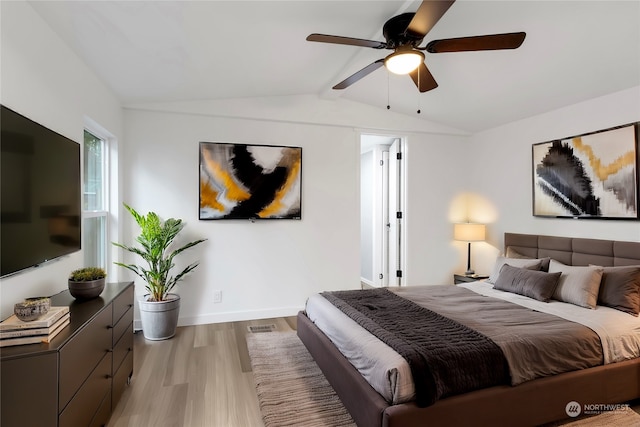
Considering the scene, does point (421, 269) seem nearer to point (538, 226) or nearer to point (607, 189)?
point (538, 226)

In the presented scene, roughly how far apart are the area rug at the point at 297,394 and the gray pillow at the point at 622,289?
2.52ft

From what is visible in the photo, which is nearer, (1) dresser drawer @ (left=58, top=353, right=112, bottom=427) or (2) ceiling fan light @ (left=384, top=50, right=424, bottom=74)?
(1) dresser drawer @ (left=58, top=353, right=112, bottom=427)

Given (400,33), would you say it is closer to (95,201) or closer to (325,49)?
(325,49)

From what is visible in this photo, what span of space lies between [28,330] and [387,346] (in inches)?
69.2

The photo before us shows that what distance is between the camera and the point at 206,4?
6.84 ft

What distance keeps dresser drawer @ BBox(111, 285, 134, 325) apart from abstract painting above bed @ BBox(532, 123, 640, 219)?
4.14 meters

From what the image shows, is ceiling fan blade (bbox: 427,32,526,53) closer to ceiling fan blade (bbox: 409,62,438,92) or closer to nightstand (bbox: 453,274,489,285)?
ceiling fan blade (bbox: 409,62,438,92)

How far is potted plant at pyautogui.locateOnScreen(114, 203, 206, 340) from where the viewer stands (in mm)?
3383

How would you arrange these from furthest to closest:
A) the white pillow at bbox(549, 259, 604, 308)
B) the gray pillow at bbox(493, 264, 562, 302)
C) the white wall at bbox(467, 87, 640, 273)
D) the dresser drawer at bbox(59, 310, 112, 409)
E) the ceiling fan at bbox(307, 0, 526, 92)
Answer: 1. the white wall at bbox(467, 87, 640, 273)
2. the gray pillow at bbox(493, 264, 562, 302)
3. the white pillow at bbox(549, 259, 604, 308)
4. the ceiling fan at bbox(307, 0, 526, 92)
5. the dresser drawer at bbox(59, 310, 112, 409)

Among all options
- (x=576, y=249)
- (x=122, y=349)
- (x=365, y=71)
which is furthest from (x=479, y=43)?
(x=122, y=349)

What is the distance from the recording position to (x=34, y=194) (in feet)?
5.80

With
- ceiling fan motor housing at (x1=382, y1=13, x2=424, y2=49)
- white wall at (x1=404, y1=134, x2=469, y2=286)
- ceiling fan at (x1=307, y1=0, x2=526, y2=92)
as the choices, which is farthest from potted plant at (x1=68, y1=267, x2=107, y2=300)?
white wall at (x1=404, y1=134, x2=469, y2=286)

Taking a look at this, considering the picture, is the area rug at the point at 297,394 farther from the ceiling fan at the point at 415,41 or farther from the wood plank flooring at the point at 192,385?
the ceiling fan at the point at 415,41

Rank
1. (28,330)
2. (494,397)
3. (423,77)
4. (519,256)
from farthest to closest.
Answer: (519,256) → (423,77) → (494,397) → (28,330)
